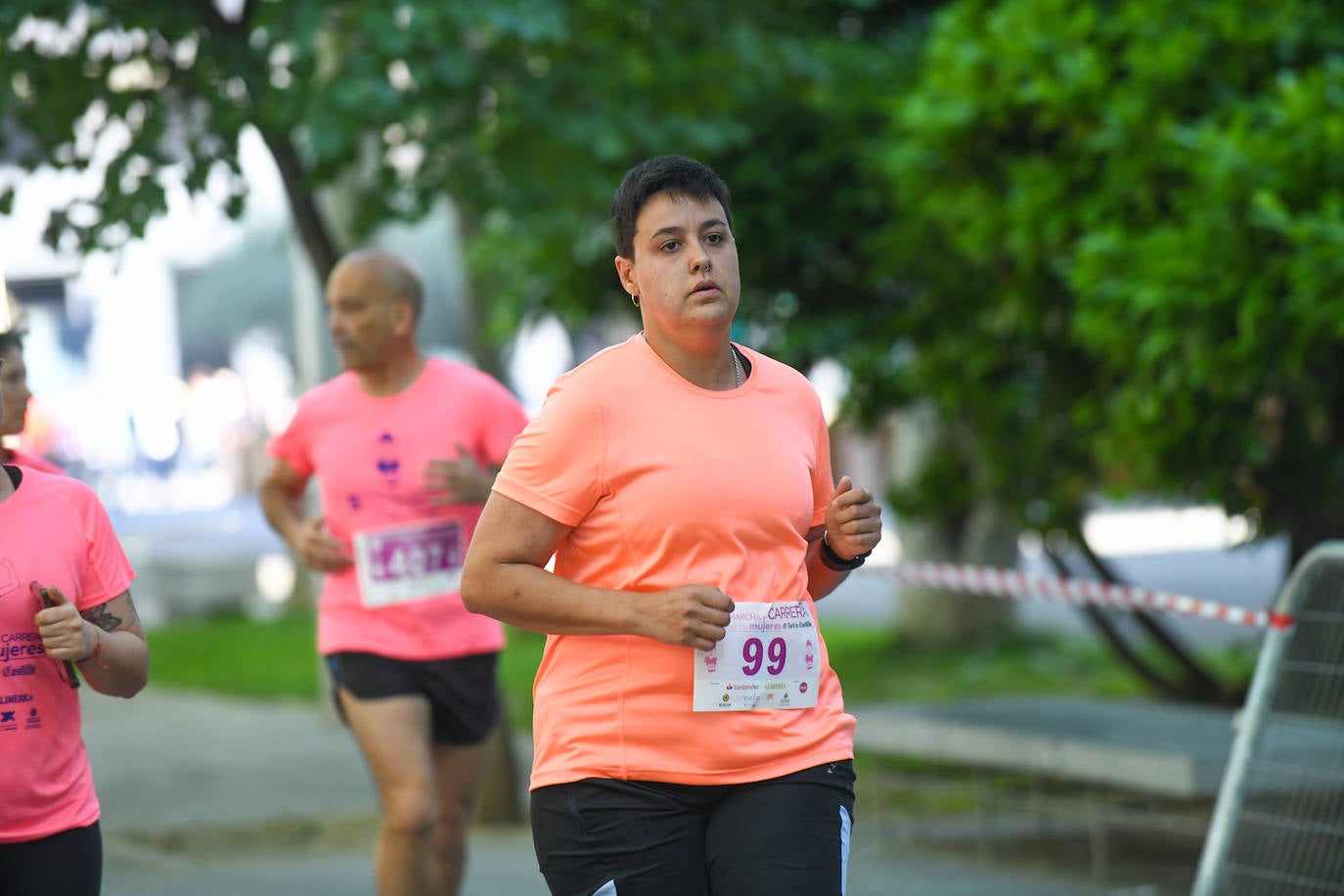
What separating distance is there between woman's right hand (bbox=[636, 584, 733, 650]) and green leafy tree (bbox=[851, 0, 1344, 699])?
3.26m

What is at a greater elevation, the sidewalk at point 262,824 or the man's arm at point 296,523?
the man's arm at point 296,523

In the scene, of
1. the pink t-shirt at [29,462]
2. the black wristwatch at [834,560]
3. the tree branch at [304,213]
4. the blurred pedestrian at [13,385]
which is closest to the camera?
the black wristwatch at [834,560]

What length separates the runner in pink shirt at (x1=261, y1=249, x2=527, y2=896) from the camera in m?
5.31

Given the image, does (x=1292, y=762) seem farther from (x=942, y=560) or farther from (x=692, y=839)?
(x=942, y=560)

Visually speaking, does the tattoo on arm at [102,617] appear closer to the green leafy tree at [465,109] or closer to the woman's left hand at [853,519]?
the woman's left hand at [853,519]

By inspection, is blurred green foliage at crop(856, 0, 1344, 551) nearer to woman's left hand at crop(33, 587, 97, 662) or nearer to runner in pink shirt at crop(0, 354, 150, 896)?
runner in pink shirt at crop(0, 354, 150, 896)

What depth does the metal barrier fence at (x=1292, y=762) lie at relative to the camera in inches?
215

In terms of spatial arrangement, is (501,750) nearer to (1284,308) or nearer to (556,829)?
(1284,308)

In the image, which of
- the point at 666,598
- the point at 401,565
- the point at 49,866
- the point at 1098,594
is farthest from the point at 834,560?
the point at 1098,594

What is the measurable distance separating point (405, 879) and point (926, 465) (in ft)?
16.2

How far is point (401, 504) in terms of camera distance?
5500 millimetres

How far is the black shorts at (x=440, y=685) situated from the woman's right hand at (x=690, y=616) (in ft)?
7.60

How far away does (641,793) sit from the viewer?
3283mm

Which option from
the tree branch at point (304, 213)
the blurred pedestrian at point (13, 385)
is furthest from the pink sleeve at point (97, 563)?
the tree branch at point (304, 213)
